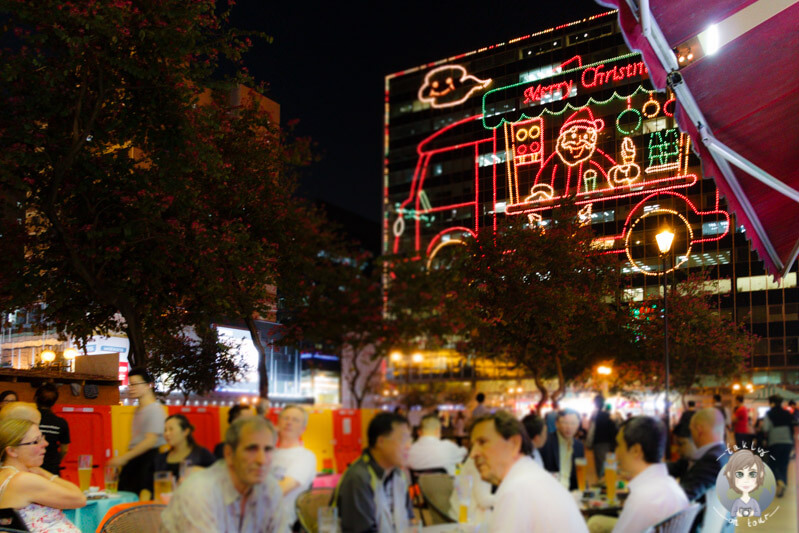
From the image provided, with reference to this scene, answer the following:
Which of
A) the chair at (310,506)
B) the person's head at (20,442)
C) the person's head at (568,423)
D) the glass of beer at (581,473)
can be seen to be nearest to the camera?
the person's head at (20,442)

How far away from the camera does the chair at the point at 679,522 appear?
11.9 ft

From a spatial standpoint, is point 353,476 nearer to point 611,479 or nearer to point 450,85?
point 611,479

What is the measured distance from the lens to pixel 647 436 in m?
4.24

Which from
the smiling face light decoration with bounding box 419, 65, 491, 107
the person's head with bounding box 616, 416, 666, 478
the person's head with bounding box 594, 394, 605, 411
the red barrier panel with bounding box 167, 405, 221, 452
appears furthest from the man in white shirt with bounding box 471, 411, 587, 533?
the red barrier panel with bounding box 167, 405, 221, 452

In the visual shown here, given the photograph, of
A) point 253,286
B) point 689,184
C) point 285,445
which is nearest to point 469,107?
point 689,184

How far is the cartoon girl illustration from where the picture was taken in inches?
252

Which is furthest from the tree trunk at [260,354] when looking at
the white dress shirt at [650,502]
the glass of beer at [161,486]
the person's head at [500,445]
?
the white dress shirt at [650,502]

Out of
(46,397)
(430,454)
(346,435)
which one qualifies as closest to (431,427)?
(430,454)

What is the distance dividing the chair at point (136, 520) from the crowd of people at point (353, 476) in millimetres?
237

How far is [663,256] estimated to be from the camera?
819 centimetres

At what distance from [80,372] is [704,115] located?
7.59 m

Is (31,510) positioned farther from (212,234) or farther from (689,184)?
(689,184)

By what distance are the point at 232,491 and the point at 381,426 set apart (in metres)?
1.21

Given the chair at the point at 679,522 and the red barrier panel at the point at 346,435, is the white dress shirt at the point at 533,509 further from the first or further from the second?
the red barrier panel at the point at 346,435
